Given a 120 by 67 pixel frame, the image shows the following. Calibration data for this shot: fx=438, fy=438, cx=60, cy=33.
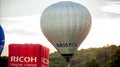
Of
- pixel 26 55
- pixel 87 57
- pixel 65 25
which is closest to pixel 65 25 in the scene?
pixel 65 25

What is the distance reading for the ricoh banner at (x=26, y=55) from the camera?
49031mm

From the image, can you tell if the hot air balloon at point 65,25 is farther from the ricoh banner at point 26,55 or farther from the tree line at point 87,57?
the tree line at point 87,57

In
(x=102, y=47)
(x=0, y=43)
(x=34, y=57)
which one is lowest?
(x=34, y=57)

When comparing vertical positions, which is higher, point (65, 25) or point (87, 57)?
point (87, 57)

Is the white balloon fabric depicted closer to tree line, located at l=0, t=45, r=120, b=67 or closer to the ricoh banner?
the ricoh banner

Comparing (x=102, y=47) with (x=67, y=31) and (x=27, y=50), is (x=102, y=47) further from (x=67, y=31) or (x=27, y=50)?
(x=27, y=50)

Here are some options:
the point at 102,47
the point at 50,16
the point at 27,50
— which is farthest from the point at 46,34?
the point at 102,47

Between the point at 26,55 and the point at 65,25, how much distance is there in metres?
15.2

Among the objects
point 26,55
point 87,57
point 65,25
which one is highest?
point 87,57

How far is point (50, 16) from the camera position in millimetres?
64312

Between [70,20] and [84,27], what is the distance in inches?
97.0

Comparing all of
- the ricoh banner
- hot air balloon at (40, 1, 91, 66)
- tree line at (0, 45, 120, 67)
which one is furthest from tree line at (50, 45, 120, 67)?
the ricoh banner

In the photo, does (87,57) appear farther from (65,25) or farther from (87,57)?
(65,25)

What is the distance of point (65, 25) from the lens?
6378 cm
